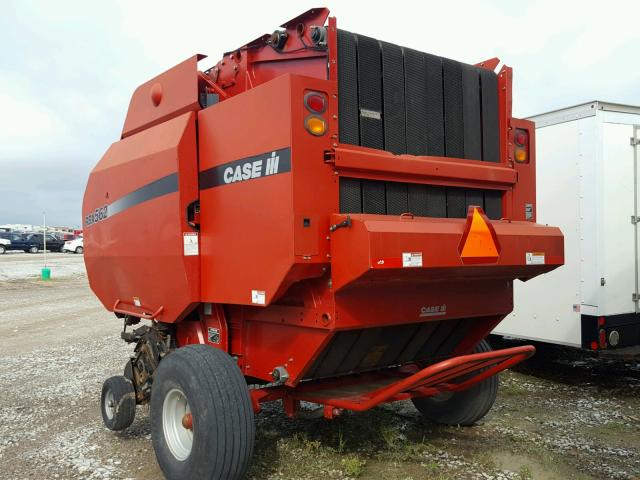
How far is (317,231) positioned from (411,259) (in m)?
0.52

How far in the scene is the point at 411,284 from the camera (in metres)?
3.52

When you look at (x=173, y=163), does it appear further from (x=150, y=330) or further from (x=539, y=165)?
(x=539, y=165)

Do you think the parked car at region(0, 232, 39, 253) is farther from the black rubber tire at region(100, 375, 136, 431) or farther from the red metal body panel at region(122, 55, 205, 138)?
the black rubber tire at region(100, 375, 136, 431)

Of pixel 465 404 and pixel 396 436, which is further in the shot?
pixel 465 404

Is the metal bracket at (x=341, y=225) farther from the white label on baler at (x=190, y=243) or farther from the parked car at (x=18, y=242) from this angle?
the parked car at (x=18, y=242)

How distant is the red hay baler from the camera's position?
326 centimetres

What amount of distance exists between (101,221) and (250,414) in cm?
259

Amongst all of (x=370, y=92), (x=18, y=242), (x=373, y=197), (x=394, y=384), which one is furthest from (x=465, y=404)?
(x=18, y=242)

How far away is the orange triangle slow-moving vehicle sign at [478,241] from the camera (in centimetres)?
339

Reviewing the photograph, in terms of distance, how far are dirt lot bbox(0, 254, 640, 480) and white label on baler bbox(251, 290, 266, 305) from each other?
122 centimetres

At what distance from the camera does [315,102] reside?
3311mm

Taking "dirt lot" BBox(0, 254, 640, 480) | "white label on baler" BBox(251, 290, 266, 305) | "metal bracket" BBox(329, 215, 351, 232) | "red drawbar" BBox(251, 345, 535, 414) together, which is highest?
"metal bracket" BBox(329, 215, 351, 232)

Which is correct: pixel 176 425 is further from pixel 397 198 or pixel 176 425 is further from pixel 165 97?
pixel 165 97

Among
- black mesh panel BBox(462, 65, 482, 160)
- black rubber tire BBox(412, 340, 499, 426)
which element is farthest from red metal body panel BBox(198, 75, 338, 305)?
black rubber tire BBox(412, 340, 499, 426)
